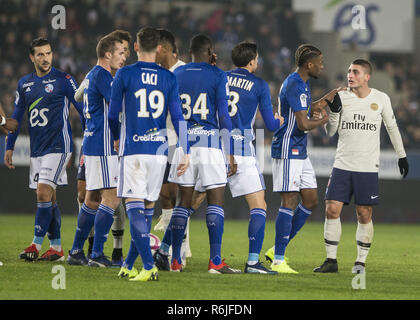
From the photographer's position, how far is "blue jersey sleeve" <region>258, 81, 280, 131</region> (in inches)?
311

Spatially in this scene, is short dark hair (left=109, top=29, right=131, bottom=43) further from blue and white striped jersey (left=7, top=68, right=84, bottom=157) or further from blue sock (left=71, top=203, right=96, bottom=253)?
blue sock (left=71, top=203, right=96, bottom=253)

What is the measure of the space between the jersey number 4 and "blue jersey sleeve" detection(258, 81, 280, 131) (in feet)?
4.48

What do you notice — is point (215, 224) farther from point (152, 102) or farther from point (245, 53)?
point (245, 53)

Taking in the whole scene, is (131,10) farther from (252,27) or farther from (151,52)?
(151,52)

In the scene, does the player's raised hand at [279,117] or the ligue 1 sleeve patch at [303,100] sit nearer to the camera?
the player's raised hand at [279,117]

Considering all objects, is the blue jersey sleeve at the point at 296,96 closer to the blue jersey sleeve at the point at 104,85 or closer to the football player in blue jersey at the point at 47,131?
the blue jersey sleeve at the point at 104,85

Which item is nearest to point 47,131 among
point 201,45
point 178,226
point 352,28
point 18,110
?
point 18,110

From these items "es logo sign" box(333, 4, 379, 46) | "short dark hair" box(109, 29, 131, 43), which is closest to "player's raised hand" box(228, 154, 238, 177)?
"short dark hair" box(109, 29, 131, 43)

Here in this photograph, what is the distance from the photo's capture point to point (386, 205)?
1862 centimetres

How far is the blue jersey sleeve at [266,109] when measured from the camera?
7.90 metres

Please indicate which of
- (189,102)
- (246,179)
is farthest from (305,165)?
(189,102)

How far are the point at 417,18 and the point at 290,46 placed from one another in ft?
16.6

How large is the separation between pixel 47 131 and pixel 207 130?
7.16ft

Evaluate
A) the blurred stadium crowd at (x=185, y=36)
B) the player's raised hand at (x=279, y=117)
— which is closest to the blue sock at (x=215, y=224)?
the player's raised hand at (x=279, y=117)
